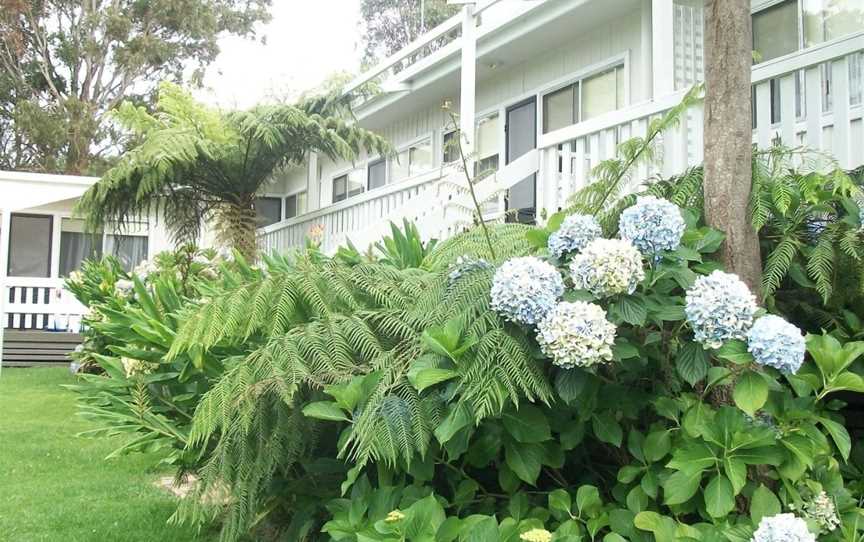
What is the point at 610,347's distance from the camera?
191 centimetres

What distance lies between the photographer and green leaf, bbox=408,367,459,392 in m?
1.84

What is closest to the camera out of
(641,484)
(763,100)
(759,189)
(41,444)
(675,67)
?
(641,484)

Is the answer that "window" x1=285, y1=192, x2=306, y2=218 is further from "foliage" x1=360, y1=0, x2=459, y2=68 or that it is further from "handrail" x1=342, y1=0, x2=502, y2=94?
"foliage" x1=360, y1=0, x2=459, y2=68

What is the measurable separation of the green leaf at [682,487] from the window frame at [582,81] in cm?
599

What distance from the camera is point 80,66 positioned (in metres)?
25.6

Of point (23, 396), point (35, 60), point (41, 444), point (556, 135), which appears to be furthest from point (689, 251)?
point (35, 60)

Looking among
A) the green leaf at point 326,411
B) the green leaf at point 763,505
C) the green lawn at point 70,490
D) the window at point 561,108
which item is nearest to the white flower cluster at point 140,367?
the green lawn at point 70,490

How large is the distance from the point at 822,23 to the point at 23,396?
349 inches

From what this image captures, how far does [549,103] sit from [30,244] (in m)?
12.9

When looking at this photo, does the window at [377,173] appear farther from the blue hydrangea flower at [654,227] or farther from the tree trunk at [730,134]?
the blue hydrangea flower at [654,227]

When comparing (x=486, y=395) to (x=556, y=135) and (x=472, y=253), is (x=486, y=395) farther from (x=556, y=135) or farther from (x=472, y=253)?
(x=556, y=135)

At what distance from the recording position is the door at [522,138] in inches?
379

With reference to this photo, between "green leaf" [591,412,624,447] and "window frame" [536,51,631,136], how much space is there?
5746mm

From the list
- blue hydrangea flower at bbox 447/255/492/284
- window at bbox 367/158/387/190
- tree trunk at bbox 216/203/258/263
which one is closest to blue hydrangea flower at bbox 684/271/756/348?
blue hydrangea flower at bbox 447/255/492/284
